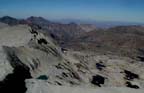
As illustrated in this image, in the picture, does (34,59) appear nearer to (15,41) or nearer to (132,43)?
(15,41)

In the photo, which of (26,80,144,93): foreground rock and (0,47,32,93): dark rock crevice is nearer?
(0,47,32,93): dark rock crevice

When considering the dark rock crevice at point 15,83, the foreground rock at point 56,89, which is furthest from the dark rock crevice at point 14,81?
the foreground rock at point 56,89

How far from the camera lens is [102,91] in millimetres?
12289

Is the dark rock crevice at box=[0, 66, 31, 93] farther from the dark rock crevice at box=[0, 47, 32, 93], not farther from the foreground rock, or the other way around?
the foreground rock

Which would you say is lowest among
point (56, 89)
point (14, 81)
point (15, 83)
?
point (56, 89)

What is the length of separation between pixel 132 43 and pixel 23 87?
154 metres

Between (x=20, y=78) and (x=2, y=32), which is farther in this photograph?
(x=2, y=32)

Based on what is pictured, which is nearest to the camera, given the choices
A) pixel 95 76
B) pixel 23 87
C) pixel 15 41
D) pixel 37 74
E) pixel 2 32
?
pixel 23 87

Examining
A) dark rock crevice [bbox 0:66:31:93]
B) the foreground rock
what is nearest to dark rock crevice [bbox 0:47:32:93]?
dark rock crevice [bbox 0:66:31:93]

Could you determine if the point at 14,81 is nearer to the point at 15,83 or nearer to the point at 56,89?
the point at 15,83

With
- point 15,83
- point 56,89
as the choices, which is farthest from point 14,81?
point 56,89

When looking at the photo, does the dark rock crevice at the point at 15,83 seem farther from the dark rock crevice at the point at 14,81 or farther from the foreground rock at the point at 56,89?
the foreground rock at the point at 56,89

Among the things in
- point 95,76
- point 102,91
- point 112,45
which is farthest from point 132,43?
point 102,91

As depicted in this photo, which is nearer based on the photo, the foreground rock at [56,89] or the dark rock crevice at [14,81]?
the dark rock crevice at [14,81]
